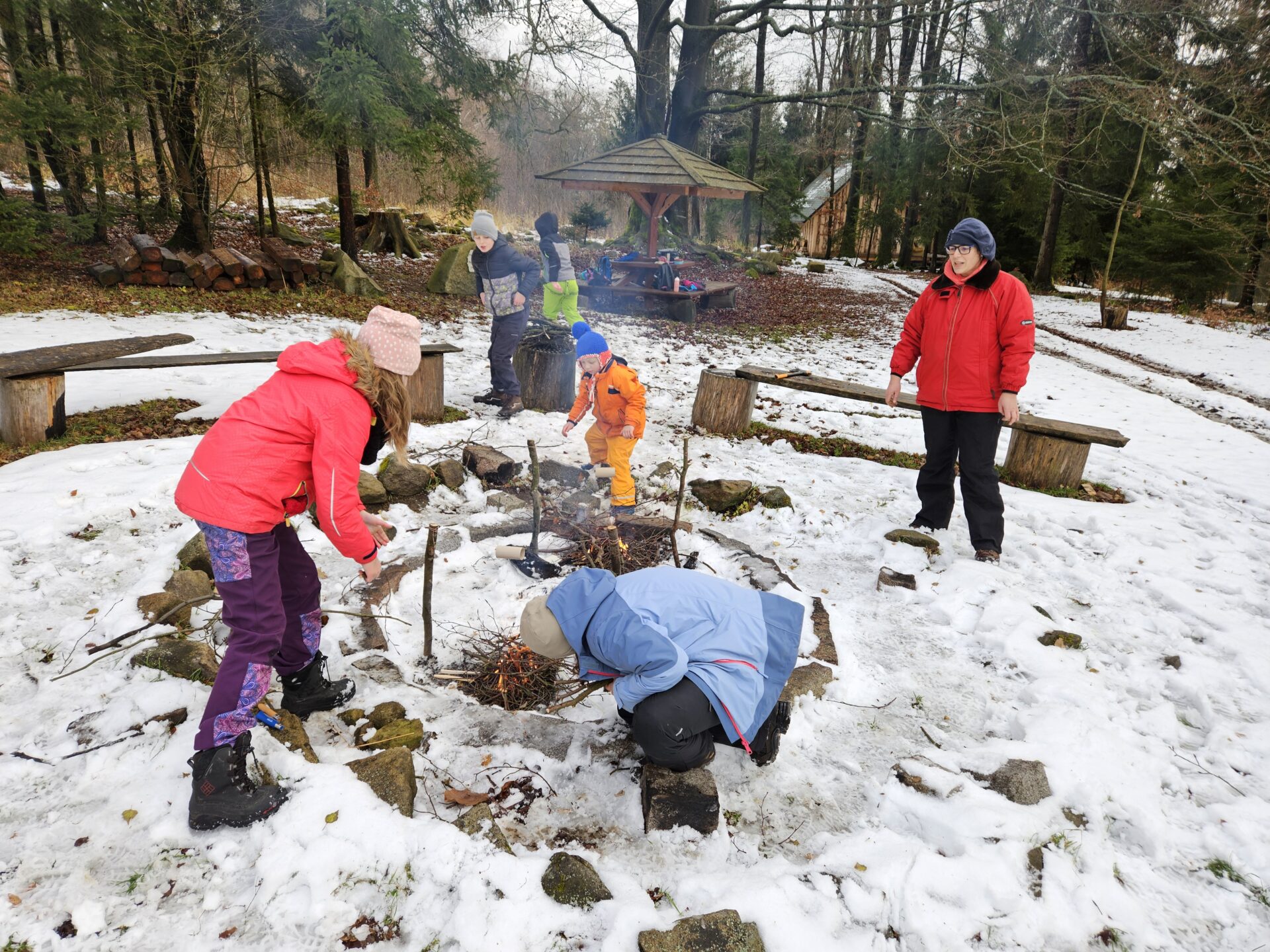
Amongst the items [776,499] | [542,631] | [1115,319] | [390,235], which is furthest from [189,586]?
[1115,319]

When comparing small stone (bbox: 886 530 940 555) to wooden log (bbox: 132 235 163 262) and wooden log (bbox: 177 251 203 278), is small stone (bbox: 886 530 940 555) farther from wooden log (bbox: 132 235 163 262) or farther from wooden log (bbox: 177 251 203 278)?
wooden log (bbox: 132 235 163 262)

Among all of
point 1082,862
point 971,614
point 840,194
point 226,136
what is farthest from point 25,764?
point 840,194

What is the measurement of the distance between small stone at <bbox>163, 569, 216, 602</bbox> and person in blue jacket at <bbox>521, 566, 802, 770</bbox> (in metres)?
2.17

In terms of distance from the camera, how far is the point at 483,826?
230 cm

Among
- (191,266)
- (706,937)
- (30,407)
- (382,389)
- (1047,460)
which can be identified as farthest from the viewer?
(191,266)

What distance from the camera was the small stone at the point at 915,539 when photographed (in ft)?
15.0

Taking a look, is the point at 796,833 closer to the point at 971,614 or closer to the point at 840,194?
the point at 971,614

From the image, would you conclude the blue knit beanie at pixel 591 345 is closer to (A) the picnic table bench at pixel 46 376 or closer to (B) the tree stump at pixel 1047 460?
(A) the picnic table bench at pixel 46 376

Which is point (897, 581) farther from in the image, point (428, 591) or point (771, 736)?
point (428, 591)

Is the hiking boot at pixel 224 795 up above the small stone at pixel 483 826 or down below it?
above

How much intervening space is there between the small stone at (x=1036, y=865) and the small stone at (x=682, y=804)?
106 cm

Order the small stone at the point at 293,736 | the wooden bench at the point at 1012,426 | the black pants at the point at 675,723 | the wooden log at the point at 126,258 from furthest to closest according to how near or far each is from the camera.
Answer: the wooden log at the point at 126,258
the wooden bench at the point at 1012,426
the small stone at the point at 293,736
the black pants at the point at 675,723

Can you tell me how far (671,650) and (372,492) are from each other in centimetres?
300

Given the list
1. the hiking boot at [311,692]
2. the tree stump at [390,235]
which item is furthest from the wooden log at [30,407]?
the tree stump at [390,235]
